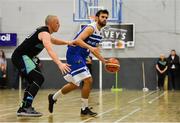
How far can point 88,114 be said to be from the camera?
7676 mm

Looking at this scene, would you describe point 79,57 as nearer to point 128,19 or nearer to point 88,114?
point 88,114

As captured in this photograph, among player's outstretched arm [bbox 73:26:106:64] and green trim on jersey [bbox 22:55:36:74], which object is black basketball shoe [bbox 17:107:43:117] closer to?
green trim on jersey [bbox 22:55:36:74]

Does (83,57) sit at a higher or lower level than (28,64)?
higher

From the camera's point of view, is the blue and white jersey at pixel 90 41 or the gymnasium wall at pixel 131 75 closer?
the blue and white jersey at pixel 90 41

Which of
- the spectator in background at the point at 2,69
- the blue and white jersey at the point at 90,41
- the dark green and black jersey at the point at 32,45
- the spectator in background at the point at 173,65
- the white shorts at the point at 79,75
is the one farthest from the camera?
the spectator in background at the point at 2,69

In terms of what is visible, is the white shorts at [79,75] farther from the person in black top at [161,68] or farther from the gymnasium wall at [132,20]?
the gymnasium wall at [132,20]

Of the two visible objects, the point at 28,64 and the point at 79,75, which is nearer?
the point at 28,64

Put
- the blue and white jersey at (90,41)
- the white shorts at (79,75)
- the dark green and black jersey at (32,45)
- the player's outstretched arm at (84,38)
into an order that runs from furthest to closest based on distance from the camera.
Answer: the blue and white jersey at (90,41) → the white shorts at (79,75) → the dark green and black jersey at (32,45) → the player's outstretched arm at (84,38)

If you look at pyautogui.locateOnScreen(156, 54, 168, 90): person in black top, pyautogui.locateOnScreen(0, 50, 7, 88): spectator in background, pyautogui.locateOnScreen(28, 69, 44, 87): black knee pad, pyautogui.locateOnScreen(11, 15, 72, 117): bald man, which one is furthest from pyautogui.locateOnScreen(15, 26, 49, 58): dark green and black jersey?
pyautogui.locateOnScreen(0, 50, 7, 88): spectator in background

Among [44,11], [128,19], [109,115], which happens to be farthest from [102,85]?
[109,115]

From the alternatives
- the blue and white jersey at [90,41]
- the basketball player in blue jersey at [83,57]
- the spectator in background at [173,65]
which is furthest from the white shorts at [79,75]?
the spectator in background at [173,65]

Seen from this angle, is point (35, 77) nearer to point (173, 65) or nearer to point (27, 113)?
point (27, 113)

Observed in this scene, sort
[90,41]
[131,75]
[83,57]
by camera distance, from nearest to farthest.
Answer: [90,41], [83,57], [131,75]

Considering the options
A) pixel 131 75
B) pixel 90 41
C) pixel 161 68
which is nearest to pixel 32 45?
pixel 90 41
